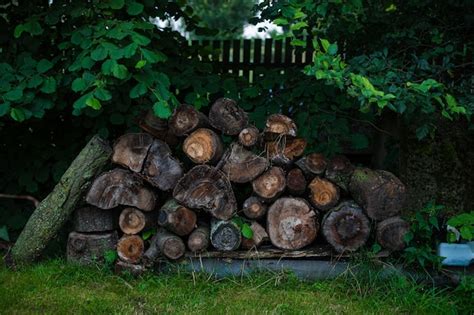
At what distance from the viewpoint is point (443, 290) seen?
4367 millimetres

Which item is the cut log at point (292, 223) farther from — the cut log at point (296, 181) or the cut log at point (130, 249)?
the cut log at point (130, 249)

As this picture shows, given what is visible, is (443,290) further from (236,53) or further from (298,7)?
(236,53)

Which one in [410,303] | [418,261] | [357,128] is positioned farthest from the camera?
[357,128]

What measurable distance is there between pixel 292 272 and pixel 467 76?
196cm

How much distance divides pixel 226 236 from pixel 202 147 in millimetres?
662

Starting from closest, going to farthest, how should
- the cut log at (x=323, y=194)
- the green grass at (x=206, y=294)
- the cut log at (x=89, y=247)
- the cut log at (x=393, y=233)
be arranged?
the green grass at (x=206, y=294) → the cut log at (x=393, y=233) → the cut log at (x=323, y=194) → the cut log at (x=89, y=247)

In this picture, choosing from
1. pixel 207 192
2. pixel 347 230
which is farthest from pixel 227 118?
pixel 347 230

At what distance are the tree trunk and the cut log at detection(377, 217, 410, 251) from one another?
2062 millimetres

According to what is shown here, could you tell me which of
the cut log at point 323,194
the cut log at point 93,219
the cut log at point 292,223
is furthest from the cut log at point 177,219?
the cut log at point 323,194

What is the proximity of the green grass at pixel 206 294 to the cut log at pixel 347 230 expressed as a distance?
0.23 meters

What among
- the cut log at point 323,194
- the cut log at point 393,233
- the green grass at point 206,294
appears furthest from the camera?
the cut log at point 323,194

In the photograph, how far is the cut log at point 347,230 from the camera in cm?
456

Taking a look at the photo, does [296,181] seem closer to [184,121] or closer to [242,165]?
[242,165]

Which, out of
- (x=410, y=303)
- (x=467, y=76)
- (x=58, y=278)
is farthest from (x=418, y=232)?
(x=58, y=278)
